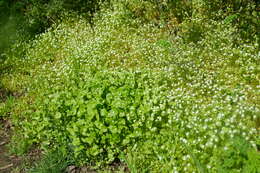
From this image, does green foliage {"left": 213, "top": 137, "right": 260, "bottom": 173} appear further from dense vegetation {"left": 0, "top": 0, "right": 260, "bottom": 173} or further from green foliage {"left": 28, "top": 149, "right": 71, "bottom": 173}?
green foliage {"left": 28, "top": 149, "right": 71, "bottom": 173}

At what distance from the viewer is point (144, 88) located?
5074mm

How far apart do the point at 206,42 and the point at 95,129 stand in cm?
329

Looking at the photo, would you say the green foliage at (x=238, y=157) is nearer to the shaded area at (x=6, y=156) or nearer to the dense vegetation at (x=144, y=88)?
the dense vegetation at (x=144, y=88)

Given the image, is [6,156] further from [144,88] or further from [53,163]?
[144,88]

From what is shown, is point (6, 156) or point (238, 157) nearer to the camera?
point (238, 157)

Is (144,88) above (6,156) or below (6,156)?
above

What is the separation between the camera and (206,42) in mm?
6785

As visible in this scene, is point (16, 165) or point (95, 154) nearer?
point (95, 154)

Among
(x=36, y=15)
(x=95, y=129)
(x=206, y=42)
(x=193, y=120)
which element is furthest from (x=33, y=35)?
(x=193, y=120)

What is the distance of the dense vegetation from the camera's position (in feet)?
13.7

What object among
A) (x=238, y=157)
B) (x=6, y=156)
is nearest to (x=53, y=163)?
(x=6, y=156)

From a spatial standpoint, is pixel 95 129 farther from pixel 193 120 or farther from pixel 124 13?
pixel 124 13

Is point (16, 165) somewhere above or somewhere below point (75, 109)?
below

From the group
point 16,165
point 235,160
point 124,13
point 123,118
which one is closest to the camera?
point 235,160
